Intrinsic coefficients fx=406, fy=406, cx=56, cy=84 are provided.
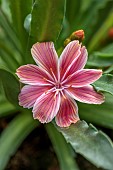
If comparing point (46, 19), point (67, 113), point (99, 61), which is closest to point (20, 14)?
point (46, 19)

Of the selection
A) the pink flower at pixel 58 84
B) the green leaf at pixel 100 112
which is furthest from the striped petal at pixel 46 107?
the green leaf at pixel 100 112

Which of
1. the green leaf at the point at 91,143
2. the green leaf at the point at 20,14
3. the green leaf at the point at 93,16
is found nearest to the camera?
the green leaf at the point at 91,143

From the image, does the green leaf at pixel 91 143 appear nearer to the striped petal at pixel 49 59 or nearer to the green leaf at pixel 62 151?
the striped petal at pixel 49 59

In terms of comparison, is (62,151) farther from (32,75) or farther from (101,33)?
(101,33)

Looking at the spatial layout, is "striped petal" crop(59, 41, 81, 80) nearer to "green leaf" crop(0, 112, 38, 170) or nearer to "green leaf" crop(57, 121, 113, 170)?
"green leaf" crop(57, 121, 113, 170)

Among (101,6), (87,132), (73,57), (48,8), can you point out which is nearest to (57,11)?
(48,8)

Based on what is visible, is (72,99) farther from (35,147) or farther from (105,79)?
(35,147)

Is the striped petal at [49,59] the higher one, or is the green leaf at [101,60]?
the striped petal at [49,59]
